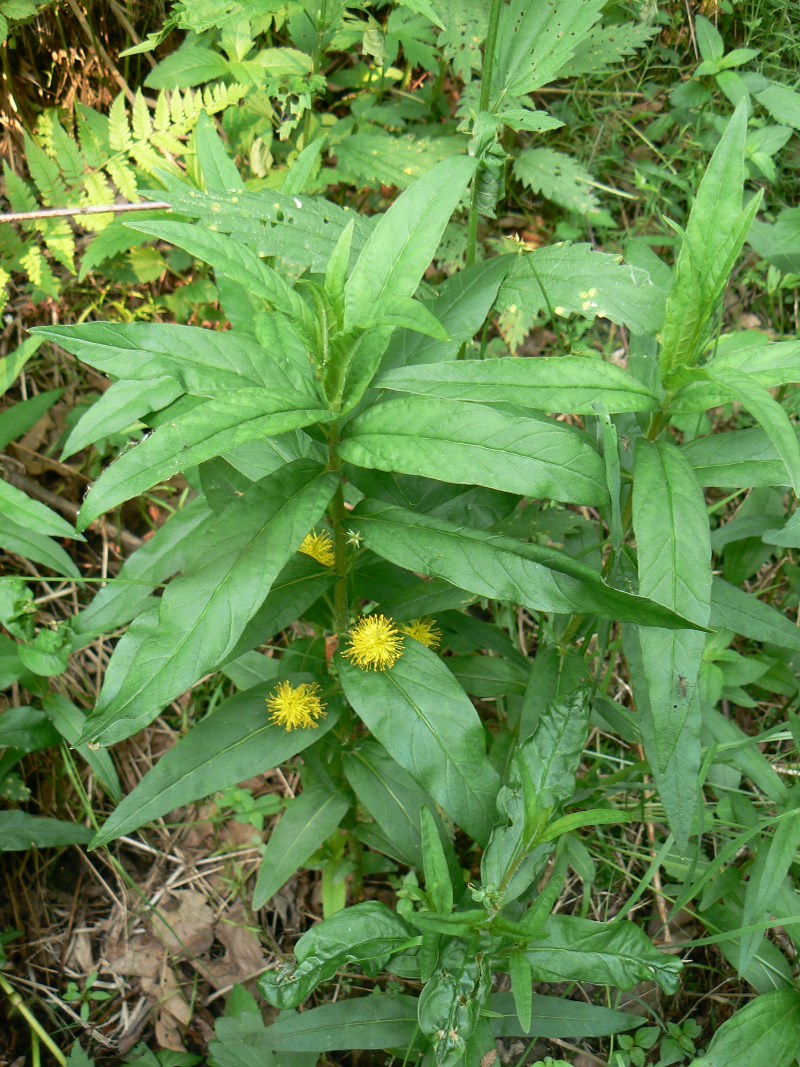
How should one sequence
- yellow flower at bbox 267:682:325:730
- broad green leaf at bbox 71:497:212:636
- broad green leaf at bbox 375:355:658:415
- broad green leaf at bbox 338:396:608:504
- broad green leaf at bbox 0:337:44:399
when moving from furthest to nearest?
broad green leaf at bbox 0:337:44:399, broad green leaf at bbox 71:497:212:636, yellow flower at bbox 267:682:325:730, broad green leaf at bbox 375:355:658:415, broad green leaf at bbox 338:396:608:504

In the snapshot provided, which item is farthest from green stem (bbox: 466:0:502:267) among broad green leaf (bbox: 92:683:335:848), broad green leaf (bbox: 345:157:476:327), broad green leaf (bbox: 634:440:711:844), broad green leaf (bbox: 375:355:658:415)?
broad green leaf (bbox: 92:683:335:848)

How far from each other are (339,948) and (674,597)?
988 millimetres

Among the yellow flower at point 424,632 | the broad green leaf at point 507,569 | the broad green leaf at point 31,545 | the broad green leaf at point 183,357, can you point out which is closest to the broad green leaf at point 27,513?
the broad green leaf at point 31,545

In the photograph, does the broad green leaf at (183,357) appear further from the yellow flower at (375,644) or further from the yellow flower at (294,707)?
the yellow flower at (294,707)

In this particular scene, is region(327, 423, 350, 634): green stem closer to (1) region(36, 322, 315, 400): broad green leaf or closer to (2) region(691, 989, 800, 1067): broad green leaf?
(1) region(36, 322, 315, 400): broad green leaf

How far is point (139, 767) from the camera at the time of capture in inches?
117

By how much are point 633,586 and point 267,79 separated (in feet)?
6.73

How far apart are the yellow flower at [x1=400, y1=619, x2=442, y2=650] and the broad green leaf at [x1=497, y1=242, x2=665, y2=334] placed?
78 cm

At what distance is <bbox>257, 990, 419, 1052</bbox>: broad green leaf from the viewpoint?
1.98 m

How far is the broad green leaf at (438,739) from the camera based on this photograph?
69.1 inches

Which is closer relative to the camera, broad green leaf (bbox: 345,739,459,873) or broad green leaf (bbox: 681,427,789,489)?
broad green leaf (bbox: 681,427,789,489)

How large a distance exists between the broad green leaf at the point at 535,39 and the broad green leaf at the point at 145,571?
1313 mm

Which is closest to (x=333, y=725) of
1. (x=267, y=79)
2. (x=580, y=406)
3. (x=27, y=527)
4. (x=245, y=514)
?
(x=245, y=514)

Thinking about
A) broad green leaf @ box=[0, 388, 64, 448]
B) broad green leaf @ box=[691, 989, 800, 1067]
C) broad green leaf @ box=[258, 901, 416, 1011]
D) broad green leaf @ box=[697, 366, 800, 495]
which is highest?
broad green leaf @ box=[697, 366, 800, 495]
